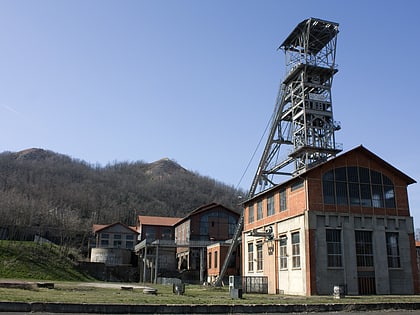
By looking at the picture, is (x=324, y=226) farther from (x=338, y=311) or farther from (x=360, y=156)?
(x=338, y=311)

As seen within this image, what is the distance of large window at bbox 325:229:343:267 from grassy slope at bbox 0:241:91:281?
30.3 metres

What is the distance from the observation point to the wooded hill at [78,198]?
85688 mm

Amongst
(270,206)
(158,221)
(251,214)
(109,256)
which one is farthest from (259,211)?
(158,221)

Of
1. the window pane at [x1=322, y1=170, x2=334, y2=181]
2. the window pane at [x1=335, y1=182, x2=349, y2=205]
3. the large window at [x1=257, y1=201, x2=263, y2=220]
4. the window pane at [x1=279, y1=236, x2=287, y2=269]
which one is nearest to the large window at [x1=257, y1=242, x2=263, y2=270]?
the large window at [x1=257, y1=201, x2=263, y2=220]

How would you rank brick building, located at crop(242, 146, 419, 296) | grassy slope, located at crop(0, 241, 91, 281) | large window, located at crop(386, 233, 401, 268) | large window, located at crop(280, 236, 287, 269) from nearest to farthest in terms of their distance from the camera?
brick building, located at crop(242, 146, 419, 296)
large window, located at crop(386, 233, 401, 268)
large window, located at crop(280, 236, 287, 269)
grassy slope, located at crop(0, 241, 91, 281)

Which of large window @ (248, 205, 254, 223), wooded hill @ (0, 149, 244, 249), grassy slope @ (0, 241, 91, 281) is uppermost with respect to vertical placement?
wooded hill @ (0, 149, 244, 249)

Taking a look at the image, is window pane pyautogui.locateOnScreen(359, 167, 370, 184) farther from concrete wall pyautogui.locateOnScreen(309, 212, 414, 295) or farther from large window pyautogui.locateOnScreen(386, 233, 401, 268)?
large window pyautogui.locateOnScreen(386, 233, 401, 268)

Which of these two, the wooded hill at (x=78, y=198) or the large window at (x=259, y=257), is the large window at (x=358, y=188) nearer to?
the large window at (x=259, y=257)

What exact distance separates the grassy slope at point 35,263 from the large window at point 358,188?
103ft

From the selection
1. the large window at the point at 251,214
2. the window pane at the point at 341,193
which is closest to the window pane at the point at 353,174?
the window pane at the point at 341,193

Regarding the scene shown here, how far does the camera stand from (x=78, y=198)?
5463 inches

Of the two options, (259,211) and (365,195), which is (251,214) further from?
(365,195)

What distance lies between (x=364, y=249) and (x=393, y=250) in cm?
261

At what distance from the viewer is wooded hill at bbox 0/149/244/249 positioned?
85688mm
